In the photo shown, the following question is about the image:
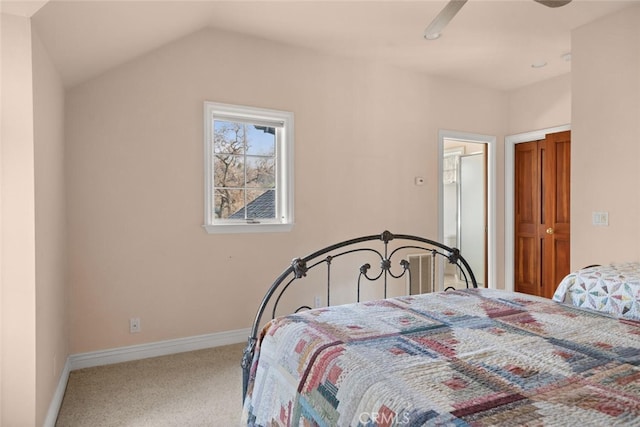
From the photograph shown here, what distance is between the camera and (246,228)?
137 inches

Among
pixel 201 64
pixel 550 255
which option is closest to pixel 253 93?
pixel 201 64

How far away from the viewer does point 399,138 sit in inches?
168

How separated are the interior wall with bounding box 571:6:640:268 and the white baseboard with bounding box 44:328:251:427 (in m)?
2.97

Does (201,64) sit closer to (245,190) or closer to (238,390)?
(245,190)

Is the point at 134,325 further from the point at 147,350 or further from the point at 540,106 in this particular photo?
the point at 540,106

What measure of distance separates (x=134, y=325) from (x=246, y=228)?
114cm

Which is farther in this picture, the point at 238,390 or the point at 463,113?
the point at 463,113

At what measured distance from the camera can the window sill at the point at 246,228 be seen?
3.35m

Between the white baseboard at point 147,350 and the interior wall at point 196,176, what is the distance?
5 centimetres

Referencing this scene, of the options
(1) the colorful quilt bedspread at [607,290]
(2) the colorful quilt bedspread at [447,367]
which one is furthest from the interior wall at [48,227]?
(1) the colorful quilt bedspread at [607,290]

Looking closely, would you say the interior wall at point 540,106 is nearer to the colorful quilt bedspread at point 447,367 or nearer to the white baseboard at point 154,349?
the colorful quilt bedspread at point 447,367

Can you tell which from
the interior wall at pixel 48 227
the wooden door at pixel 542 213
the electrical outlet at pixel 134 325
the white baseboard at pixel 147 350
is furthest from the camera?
the wooden door at pixel 542 213

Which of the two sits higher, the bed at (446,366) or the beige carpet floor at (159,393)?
the bed at (446,366)

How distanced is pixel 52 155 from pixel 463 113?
4.07 metres
